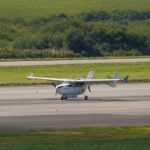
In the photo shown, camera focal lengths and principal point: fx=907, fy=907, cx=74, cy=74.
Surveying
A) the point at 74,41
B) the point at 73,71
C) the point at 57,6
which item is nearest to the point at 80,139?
the point at 73,71

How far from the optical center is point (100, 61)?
7800cm

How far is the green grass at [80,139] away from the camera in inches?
1086

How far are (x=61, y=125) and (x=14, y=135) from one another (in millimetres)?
4838

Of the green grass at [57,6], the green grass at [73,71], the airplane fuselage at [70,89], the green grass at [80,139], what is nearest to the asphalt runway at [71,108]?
the airplane fuselage at [70,89]

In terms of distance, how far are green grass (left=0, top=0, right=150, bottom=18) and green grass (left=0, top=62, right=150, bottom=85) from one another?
71971 mm

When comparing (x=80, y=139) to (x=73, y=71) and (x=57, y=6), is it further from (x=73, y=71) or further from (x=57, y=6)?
(x=57, y=6)

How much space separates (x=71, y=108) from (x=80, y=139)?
14591 mm

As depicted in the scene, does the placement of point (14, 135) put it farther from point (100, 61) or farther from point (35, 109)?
point (100, 61)

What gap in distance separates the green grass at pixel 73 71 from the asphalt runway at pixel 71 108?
511 cm

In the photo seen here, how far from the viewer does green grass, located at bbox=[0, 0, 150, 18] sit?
15100cm

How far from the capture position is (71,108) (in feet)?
148

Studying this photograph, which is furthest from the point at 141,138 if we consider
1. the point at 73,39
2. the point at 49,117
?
the point at 73,39

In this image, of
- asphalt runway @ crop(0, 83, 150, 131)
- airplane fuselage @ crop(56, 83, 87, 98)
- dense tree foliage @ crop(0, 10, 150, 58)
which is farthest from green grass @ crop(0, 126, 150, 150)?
dense tree foliage @ crop(0, 10, 150, 58)

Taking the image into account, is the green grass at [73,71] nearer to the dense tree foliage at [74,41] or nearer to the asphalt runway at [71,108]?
the asphalt runway at [71,108]
